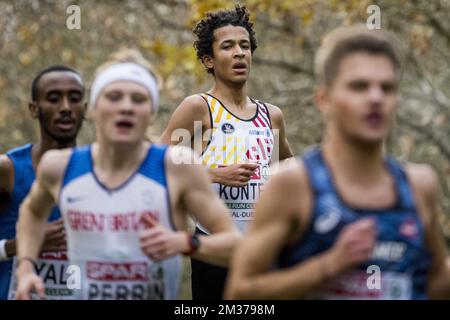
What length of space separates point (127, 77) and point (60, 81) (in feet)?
5.46

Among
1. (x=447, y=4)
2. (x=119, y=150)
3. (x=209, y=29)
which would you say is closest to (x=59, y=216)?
(x=119, y=150)

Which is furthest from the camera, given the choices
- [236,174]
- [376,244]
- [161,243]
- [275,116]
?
[275,116]

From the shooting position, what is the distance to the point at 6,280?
664 cm

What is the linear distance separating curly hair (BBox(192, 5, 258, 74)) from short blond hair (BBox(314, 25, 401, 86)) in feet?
11.6

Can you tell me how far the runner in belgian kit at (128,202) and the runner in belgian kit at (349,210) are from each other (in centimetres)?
71

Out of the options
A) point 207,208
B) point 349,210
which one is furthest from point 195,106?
point 349,210

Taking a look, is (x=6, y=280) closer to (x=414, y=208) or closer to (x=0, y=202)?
(x=0, y=202)

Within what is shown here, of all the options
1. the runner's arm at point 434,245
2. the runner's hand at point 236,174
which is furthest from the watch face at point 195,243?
the runner's hand at point 236,174

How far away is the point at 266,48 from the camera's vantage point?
18422 millimetres

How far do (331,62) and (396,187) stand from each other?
0.53 metres

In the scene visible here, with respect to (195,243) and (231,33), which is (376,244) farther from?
(231,33)

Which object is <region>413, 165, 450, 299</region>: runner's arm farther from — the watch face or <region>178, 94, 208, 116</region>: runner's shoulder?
<region>178, 94, 208, 116</region>: runner's shoulder

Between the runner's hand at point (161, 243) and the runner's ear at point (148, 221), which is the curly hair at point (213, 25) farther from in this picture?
the runner's hand at point (161, 243)
